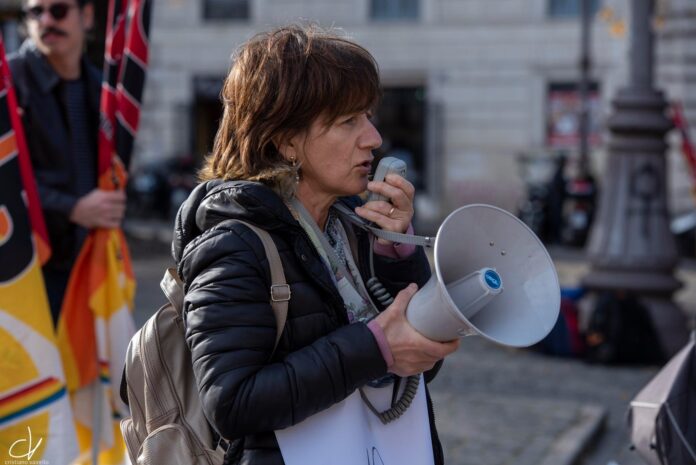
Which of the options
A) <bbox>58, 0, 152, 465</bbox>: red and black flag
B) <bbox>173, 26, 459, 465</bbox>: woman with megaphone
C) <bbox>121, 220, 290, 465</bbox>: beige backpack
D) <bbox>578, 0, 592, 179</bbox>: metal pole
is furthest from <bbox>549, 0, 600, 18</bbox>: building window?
<bbox>121, 220, 290, 465</bbox>: beige backpack

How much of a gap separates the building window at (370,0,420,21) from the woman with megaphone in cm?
2457

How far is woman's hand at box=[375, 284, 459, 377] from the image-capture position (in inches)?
88.5

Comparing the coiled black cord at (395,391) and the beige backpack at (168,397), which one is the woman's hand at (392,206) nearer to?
the coiled black cord at (395,391)

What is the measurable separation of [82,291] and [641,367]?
5.11 meters

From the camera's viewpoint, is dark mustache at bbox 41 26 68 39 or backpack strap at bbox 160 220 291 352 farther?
dark mustache at bbox 41 26 68 39

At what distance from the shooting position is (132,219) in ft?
75.7

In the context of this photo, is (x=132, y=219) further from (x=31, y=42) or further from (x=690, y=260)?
(x=31, y=42)

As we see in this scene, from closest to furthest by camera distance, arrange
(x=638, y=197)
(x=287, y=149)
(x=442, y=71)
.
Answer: (x=287, y=149)
(x=638, y=197)
(x=442, y=71)

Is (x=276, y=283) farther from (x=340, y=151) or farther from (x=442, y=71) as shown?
(x=442, y=71)

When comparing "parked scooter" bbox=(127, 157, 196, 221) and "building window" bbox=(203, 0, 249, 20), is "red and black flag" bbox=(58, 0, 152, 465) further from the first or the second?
"building window" bbox=(203, 0, 249, 20)

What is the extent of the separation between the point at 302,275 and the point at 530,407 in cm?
466

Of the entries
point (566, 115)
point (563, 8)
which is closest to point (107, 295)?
point (566, 115)

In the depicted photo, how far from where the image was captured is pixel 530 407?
22.2ft

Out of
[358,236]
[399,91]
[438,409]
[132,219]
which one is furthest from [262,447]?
[399,91]
